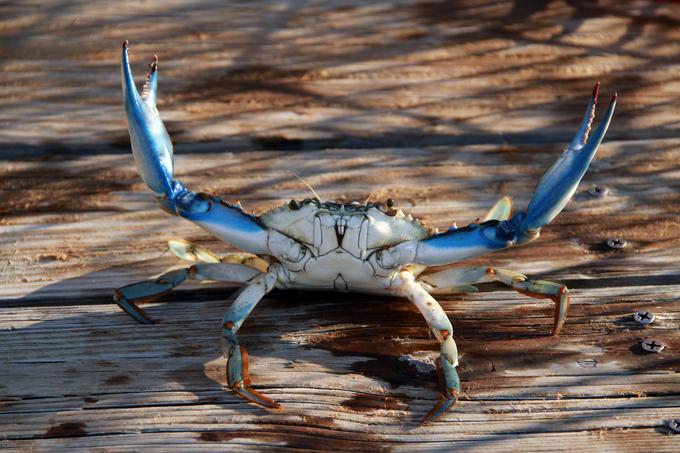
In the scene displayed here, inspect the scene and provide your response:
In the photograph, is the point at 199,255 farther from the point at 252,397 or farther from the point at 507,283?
the point at 507,283

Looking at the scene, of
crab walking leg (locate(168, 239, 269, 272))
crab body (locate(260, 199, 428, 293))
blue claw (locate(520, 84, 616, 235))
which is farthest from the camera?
crab walking leg (locate(168, 239, 269, 272))

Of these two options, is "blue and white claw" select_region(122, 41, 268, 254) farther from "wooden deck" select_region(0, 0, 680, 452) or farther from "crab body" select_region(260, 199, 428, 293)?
"wooden deck" select_region(0, 0, 680, 452)

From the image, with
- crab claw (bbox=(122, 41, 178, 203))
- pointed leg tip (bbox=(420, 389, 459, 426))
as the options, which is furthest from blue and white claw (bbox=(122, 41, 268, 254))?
pointed leg tip (bbox=(420, 389, 459, 426))

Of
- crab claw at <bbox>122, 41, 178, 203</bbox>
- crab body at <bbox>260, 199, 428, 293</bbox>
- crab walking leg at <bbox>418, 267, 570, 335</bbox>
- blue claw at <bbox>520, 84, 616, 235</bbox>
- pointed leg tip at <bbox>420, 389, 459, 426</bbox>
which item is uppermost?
crab claw at <bbox>122, 41, 178, 203</bbox>

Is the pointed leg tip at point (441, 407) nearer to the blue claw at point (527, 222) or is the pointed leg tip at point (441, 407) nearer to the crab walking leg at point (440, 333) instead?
the crab walking leg at point (440, 333)

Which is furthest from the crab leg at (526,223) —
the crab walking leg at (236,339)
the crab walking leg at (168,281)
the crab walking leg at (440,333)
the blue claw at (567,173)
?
the crab walking leg at (168,281)

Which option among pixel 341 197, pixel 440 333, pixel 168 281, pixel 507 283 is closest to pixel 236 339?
pixel 168 281

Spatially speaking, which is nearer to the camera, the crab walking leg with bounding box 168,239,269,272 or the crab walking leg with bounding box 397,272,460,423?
the crab walking leg with bounding box 397,272,460,423
